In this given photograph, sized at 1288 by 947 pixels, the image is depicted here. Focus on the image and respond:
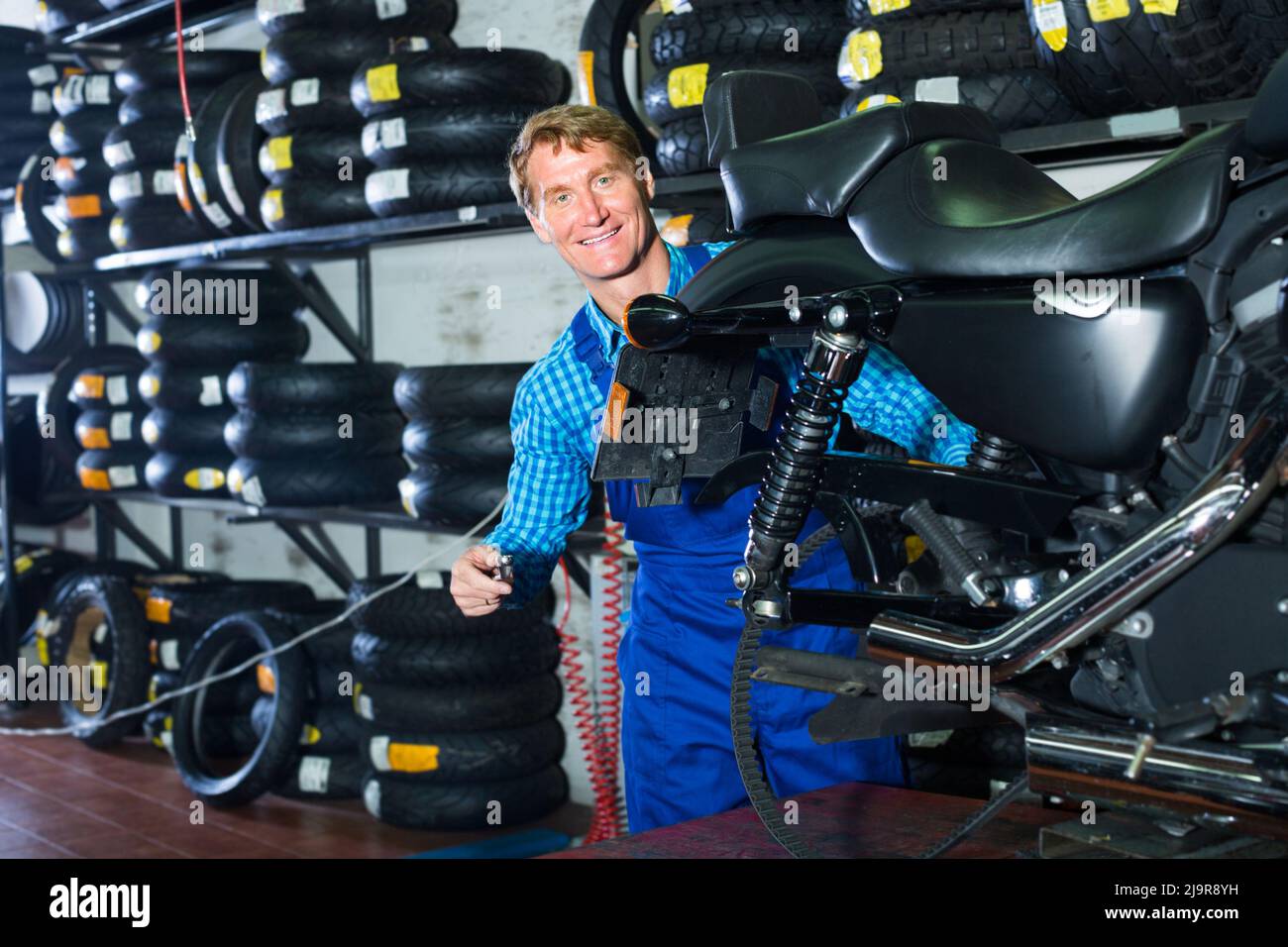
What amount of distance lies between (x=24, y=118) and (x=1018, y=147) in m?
4.30

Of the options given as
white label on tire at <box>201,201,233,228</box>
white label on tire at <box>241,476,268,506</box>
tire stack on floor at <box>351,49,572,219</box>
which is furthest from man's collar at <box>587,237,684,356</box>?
white label on tire at <box>201,201,233,228</box>

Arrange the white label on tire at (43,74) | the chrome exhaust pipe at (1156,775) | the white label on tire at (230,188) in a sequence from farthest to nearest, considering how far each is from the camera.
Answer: the white label on tire at (43,74), the white label on tire at (230,188), the chrome exhaust pipe at (1156,775)

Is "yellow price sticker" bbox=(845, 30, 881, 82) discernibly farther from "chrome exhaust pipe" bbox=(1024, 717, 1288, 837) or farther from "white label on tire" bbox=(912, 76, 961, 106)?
"chrome exhaust pipe" bbox=(1024, 717, 1288, 837)

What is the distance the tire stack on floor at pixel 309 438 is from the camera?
397 cm

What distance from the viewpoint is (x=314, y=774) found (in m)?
3.88

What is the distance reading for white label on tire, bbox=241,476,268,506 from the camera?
13.1 ft

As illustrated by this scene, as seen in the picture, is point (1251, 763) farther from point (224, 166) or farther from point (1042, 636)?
point (224, 166)

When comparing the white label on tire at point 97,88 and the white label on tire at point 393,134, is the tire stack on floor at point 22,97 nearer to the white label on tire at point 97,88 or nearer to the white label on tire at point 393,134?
the white label on tire at point 97,88

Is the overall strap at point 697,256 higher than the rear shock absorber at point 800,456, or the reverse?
the overall strap at point 697,256

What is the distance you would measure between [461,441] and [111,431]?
6.32 ft

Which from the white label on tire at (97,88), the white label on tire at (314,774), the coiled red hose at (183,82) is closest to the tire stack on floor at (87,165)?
the white label on tire at (97,88)

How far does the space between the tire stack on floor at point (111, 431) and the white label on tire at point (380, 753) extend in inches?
65.7

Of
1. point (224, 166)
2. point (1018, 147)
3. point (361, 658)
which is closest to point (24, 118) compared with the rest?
point (224, 166)

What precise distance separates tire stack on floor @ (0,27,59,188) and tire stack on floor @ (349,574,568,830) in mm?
2866
